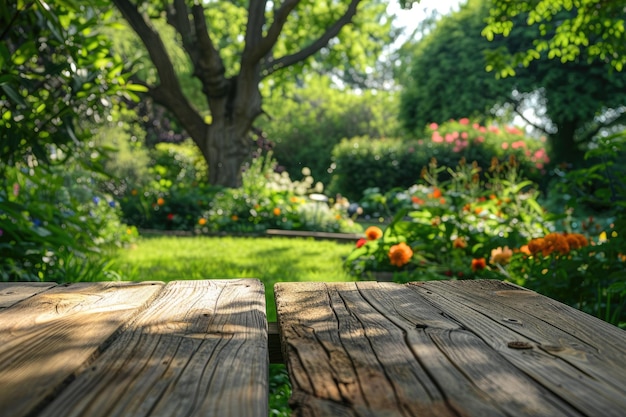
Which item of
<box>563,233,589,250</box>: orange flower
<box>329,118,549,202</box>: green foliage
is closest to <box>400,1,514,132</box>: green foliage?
<box>329,118,549,202</box>: green foliage

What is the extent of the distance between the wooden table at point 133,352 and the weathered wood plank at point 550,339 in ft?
1.55

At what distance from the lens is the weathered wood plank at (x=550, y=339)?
100 cm

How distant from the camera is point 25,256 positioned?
3654mm

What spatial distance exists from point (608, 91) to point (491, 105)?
353 centimetres

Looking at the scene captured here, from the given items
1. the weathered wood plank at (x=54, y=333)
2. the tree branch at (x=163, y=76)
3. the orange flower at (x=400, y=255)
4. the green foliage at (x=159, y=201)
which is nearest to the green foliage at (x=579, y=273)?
the orange flower at (x=400, y=255)

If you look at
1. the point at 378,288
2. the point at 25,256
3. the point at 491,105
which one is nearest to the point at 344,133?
the point at 491,105

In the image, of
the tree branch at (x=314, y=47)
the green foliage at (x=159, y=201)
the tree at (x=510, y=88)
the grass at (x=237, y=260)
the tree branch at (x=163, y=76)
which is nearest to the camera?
the grass at (x=237, y=260)

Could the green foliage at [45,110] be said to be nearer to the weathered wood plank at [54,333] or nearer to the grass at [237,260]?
the grass at [237,260]

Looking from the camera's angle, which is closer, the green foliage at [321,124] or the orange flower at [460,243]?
the orange flower at [460,243]

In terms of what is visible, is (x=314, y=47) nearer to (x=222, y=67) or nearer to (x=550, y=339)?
(x=222, y=67)

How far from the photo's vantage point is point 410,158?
1612 centimetres

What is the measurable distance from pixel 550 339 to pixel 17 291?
144cm

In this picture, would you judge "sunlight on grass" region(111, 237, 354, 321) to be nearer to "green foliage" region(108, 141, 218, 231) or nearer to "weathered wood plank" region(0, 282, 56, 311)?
"green foliage" region(108, 141, 218, 231)

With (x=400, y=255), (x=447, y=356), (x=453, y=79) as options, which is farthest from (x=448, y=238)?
(x=453, y=79)
